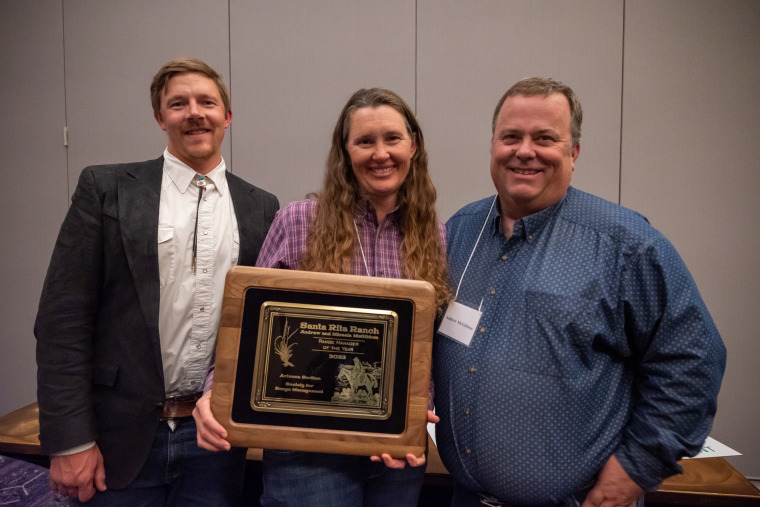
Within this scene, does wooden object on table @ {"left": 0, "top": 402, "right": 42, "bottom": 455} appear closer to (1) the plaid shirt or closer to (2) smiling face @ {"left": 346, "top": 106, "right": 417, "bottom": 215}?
(1) the plaid shirt

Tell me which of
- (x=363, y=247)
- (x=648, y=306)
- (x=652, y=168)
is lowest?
(x=648, y=306)

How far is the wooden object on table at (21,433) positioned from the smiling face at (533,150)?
1.58 meters

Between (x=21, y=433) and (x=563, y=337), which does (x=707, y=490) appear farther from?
(x=21, y=433)

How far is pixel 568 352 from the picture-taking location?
102cm

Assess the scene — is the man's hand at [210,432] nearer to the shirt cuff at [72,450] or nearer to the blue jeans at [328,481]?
the blue jeans at [328,481]

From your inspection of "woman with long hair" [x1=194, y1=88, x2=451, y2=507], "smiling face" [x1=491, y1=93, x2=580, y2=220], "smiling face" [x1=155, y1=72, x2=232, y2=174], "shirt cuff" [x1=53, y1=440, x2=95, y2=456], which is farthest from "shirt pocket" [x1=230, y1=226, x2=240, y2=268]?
"smiling face" [x1=491, y1=93, x2=580, y2=220]

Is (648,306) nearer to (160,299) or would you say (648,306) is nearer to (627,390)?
(627,390)

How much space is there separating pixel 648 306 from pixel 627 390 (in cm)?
22

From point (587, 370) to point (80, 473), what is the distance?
1299 millimetres

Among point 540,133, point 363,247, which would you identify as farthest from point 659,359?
point 363,247

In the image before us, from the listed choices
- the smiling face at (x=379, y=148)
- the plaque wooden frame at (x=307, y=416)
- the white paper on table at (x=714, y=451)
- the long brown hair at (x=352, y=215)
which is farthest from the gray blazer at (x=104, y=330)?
the white paper on table at (x=714, y=451)

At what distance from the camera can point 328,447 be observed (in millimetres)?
951

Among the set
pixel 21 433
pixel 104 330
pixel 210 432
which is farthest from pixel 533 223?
pixel 21 433

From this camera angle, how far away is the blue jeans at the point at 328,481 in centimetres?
102
